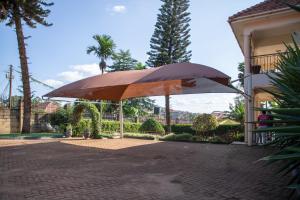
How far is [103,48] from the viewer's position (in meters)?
34.7

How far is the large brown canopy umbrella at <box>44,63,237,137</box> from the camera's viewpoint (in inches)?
363

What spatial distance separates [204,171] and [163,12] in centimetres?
2630

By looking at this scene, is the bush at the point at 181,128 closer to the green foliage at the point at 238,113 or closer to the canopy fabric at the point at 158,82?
the green foliage at the point at 238,113

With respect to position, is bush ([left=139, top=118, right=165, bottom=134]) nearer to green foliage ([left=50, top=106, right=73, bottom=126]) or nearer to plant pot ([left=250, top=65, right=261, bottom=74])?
green foliage ([left=50, top=106, right=73, bottom=126])

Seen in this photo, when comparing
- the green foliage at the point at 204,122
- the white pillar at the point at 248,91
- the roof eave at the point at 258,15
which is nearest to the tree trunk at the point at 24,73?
the green foliage at the point at 204,122

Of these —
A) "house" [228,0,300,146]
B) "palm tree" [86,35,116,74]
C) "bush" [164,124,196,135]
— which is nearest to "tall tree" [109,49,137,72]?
"palm tree" [86,35,116,74]

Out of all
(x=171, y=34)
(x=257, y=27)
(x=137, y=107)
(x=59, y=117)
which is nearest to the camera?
(x=257, y=27)

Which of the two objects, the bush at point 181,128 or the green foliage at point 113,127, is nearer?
the green foliage at point 113,127

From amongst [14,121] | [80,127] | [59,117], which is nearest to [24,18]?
[14,121]

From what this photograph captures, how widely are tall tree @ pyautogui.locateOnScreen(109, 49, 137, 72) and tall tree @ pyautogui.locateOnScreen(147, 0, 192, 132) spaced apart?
862cm

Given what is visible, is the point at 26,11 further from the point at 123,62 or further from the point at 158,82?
the point at 123,62

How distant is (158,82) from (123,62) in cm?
2848

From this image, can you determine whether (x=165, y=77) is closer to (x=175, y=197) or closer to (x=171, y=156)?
(x=171, y=156)

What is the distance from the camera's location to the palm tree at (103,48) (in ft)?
114
